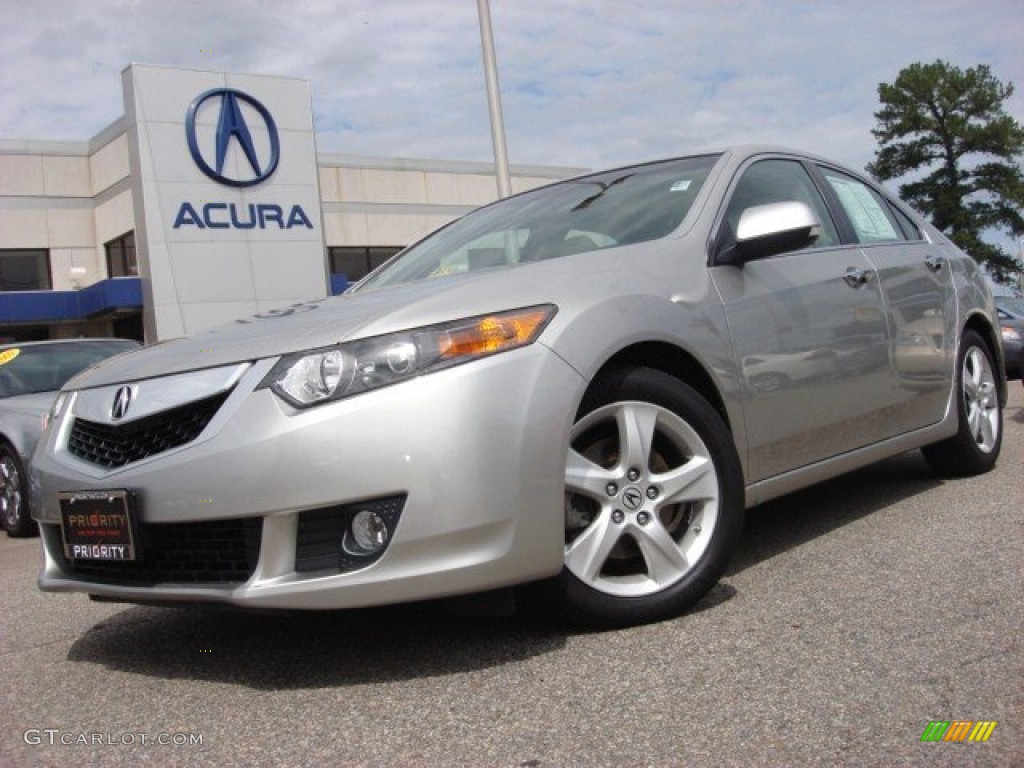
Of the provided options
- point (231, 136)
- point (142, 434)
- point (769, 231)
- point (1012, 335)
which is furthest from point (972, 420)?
point (231, 136)

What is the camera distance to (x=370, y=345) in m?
2.66

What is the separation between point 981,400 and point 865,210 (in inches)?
47.9

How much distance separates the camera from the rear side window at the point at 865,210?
4457mm

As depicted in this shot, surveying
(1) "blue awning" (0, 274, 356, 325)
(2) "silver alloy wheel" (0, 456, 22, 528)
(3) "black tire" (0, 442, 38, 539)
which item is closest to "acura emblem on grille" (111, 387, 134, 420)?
(3) "black tire" (0, 442, 38, 539)

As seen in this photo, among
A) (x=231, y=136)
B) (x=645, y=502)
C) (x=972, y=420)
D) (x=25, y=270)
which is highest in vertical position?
(x=231, y=136)

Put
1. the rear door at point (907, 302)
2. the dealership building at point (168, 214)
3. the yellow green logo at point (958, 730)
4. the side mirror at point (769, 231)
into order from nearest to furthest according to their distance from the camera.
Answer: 1. the yellow green logo at point (958, 730)
2. the side mirror at point (769, 231)
3. the rear door at point (907, 302)
4. the dealership building at point (168, 214)

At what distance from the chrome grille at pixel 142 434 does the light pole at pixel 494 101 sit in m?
11.3

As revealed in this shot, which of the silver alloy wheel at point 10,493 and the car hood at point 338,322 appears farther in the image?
the silver alloy wheel at point 10,493

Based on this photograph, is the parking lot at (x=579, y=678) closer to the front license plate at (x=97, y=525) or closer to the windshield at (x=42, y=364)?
the front license plate at (x=97, y=525)

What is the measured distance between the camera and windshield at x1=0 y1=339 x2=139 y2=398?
24.7 ft

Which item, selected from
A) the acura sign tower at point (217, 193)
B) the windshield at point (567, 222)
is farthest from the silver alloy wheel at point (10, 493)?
the acura sign tower at point (217, 193)

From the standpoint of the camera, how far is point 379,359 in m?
2.64

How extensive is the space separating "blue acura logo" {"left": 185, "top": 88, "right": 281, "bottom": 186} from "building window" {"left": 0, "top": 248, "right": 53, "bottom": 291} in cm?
607

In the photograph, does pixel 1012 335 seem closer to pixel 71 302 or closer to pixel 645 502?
pixel 645 502
